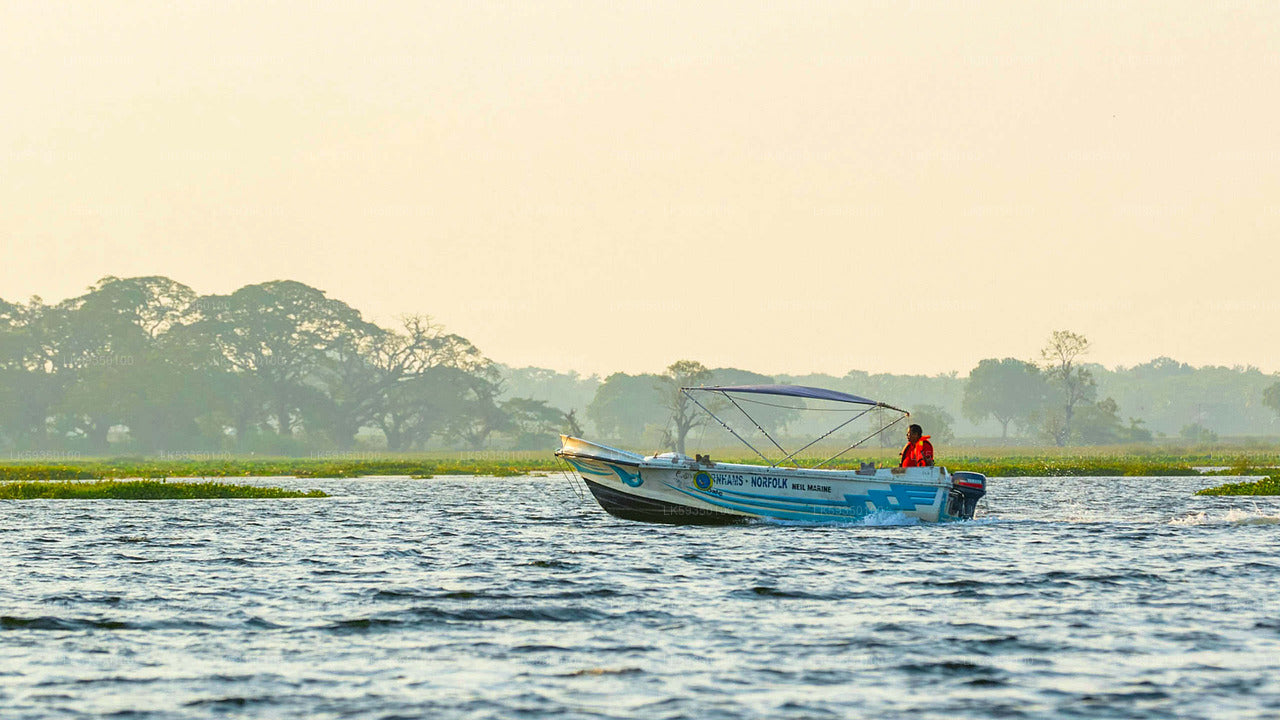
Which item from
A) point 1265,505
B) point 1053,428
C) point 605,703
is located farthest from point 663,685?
point 1053,428

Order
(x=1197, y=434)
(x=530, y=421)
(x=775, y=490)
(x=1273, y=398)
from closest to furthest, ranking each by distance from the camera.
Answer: (x=775, y=490), (x=530, y=421), (x=1197, y=434), (x=1273, y=398)

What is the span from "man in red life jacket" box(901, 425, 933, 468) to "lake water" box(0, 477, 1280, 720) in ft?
5.41

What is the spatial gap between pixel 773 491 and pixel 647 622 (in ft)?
47.1

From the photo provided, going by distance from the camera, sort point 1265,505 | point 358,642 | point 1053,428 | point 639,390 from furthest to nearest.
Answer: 1. point 639,390
2. point 1053,428
3. point 1265,505
4. point 358,642

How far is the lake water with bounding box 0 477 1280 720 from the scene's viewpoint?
13.1 m

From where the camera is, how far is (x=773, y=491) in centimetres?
3180

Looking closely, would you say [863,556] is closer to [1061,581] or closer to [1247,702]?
[1061,581]

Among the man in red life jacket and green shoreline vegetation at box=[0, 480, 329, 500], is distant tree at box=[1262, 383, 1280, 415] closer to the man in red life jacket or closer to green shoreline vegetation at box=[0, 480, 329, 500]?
green shoreline vegetation at box=[0, 480, 329, 500]

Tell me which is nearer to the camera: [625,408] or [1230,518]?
[1230,518]

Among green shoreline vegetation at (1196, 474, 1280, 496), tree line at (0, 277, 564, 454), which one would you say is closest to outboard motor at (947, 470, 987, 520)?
green shoreline vegetation at (1196, 474, 1280, 496)

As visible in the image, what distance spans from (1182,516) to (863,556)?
16.5m

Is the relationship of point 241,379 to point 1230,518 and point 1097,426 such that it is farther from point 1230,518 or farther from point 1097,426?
point 1230,518

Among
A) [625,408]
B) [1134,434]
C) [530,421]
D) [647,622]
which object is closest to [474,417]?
[530,421]

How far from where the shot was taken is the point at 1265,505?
42594 mm
